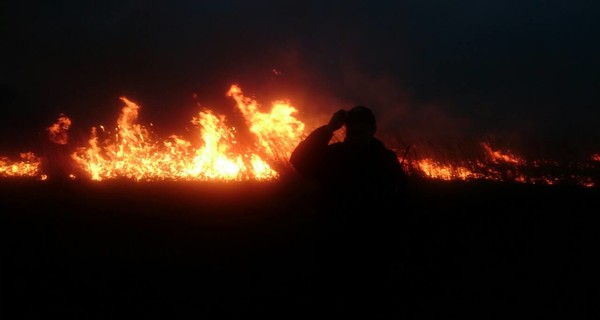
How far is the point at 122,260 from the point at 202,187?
376cm

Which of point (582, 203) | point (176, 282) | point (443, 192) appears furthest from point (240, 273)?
point (582, 203)

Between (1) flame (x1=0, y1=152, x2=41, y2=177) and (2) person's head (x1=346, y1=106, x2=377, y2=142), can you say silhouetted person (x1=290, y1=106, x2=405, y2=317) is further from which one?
(1) flame (x1=0, y1=152, x2=41, y2=177)

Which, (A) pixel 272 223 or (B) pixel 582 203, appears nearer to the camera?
(A) pixel 272 223

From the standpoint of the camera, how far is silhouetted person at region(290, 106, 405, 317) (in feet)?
12.4

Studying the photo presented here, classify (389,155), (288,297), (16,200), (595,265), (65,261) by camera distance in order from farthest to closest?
(16,200), (595,265), (65,261), (288,297), (389,155)

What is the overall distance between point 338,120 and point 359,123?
0.64 ft

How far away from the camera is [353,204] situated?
12.4 feet

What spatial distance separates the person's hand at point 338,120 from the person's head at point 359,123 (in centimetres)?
6

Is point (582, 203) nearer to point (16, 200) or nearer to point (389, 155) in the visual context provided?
point (389, 155)

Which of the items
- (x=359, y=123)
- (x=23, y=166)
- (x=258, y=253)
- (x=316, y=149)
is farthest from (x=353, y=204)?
(x=23, y=166)

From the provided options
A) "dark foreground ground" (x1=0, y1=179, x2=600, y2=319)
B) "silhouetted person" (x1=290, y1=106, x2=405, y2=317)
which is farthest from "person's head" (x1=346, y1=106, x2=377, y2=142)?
"dark foreground ground" (x1=0, y1=179, x2=600, y2=319)

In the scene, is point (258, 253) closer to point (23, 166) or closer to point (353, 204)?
point (353, 204)

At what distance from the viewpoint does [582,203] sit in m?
10.1

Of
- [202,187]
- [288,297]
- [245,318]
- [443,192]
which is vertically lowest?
[245,318]
